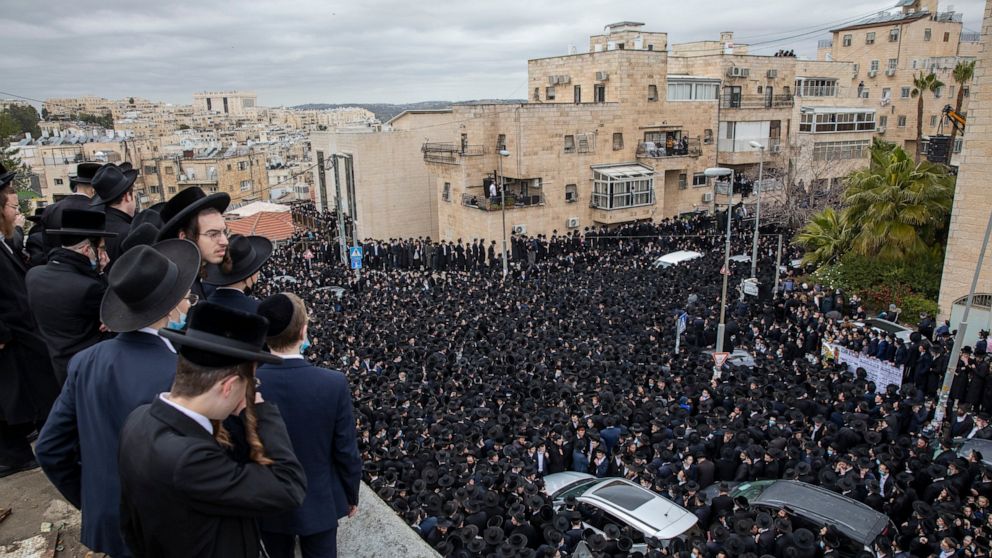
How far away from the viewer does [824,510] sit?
781cm

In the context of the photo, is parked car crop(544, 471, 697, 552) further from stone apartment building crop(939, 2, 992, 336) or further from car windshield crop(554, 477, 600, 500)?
stone apartment building crop(939, 2, 992, 336)

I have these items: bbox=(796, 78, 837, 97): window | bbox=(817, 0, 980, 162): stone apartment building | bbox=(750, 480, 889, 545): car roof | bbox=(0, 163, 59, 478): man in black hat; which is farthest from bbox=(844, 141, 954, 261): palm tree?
bbox=(817, 0, 980, 162): stone apartment building

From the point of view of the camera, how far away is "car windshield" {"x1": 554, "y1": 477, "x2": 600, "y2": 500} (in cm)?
871

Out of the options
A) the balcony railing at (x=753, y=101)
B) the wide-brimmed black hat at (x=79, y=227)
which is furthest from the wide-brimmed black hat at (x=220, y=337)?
the balcony railing at (x=753, y=101)

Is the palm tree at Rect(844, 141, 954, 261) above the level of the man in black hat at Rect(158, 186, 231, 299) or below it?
below

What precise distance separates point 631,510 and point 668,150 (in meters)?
28.4

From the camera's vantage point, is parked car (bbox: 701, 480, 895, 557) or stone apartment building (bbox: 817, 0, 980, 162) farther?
stone apartment building (bbox: 817, 0, 980, 162)

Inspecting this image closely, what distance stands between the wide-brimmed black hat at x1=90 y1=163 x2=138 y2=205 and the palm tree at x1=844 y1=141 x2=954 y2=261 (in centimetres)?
1871

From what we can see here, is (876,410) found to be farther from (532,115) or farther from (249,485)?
(532,115)

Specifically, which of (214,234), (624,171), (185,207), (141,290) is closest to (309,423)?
(141,290)

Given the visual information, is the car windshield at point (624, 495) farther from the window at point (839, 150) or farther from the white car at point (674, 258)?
the window at point (839, 150)

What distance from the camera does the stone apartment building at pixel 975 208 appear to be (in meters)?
15.0

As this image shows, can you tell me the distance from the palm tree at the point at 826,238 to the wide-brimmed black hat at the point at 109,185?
1977 centimetres

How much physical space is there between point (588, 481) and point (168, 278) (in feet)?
24.5
